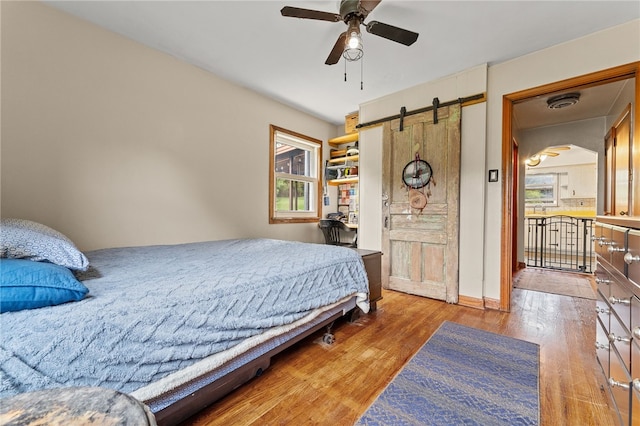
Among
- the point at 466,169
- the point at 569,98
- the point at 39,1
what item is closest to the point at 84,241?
the point at 39,1

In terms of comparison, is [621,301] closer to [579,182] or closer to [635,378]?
[635,378]

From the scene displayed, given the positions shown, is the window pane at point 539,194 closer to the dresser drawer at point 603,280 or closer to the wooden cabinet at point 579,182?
the wooden cabinet at point 579,182

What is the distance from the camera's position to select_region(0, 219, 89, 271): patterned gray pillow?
1129 millimetres

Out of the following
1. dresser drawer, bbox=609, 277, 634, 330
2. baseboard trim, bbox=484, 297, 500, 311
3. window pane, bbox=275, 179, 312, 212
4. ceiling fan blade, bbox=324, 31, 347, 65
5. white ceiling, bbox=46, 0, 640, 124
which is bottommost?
baseboard trim, bbox=484, 297, 500, 311

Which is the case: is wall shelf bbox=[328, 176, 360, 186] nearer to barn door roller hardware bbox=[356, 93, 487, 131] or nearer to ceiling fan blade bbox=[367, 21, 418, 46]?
barn door roller hardware bbox=[356, 93, 487, 131]

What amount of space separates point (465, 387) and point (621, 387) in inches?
25.8

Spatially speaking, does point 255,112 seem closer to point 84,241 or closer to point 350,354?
point 84,241

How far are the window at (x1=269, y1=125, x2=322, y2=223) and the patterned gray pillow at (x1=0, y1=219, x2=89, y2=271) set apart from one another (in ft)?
8.45

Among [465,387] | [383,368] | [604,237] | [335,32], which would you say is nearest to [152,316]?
[383,368]

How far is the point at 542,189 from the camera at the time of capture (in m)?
7.55

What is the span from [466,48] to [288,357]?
3.11 meters

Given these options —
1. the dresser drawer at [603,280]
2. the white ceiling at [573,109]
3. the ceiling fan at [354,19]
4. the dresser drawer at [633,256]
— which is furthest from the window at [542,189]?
the dresser drawer at [633,256]

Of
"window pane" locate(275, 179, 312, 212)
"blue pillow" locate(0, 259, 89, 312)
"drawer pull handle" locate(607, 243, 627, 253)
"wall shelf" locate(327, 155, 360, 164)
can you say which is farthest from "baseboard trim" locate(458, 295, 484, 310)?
"blue pillow" locate(0, 259, 89, 312)

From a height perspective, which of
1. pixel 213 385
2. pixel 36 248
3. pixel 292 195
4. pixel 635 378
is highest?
pixel 292 195
